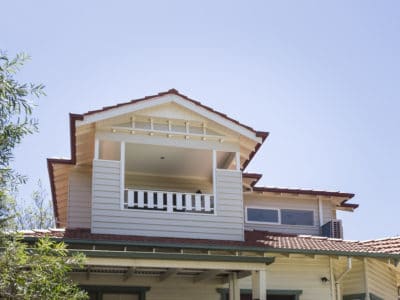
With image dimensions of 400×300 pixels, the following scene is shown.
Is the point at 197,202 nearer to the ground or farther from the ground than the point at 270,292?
farther from the ground

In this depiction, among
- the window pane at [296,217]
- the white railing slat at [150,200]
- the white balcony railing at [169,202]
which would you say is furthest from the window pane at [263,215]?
the white railing slat at [150,200]

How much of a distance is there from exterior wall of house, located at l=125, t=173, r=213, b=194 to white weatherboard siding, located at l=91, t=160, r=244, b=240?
2437 millimetres

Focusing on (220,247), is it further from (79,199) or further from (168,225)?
(79,199)

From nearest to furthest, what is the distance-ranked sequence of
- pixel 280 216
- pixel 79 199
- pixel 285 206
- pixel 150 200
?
pixel 150 200, pixel 79 199, pixel 280 216, pixel 285 206

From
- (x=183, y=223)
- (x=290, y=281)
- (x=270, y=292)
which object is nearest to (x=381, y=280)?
(x=290, y=281)

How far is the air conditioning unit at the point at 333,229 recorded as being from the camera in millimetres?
20516

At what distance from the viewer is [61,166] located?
17922 millimetres

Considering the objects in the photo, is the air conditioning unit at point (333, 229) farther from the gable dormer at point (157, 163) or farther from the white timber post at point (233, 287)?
the white timber post at point (233, 287)

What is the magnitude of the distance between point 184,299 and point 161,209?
229 centimetres

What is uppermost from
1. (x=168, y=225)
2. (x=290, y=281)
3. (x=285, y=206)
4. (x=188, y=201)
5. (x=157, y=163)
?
(x=157, y=163)

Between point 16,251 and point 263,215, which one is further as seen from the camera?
point 263,215

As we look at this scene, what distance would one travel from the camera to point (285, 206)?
69.9ft

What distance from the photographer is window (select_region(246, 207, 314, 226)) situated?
2091 cm

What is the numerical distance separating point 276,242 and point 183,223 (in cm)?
232
